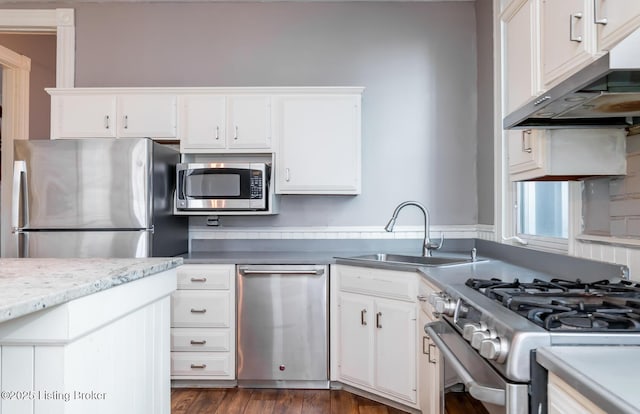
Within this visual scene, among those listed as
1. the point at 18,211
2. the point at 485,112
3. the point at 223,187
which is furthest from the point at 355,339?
the point at 18,211

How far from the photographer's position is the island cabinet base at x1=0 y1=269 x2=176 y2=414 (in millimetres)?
1067

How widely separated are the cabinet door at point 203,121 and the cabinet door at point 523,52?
6.18ft

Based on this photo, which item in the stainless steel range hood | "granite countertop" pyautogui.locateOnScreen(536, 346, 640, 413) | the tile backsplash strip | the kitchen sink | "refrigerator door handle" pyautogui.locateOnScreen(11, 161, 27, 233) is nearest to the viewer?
"granite countertop" pyautogui.locateOnScreen(536, 346, 640, 413)

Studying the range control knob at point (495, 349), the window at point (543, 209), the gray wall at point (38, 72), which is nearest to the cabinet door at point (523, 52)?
the window at point (543, 209)

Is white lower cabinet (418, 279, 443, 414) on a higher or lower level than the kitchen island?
lower

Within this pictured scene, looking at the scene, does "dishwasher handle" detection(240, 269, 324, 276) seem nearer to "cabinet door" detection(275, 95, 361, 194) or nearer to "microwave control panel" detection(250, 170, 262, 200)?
"microwave control panel" detection(250, 170, 262, 200)

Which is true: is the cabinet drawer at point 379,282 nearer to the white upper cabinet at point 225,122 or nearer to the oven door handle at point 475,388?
the oven door handle at point 475,388

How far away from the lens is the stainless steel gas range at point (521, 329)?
0.99 metres

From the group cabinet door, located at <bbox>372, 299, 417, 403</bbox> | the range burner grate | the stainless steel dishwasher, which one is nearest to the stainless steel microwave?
the stainless steel dishwasher

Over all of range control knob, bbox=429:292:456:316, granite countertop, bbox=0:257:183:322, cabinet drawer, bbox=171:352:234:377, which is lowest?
cabinet drawer, bbox=171:352:234:377

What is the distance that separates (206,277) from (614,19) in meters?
2.44

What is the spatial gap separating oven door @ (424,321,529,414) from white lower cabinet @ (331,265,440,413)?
0.78 meters

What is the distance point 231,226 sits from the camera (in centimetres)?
343

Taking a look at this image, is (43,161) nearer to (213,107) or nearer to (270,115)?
(213,107)
